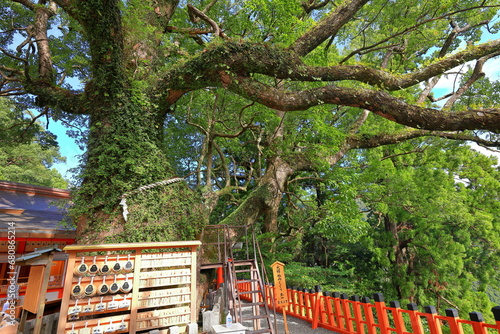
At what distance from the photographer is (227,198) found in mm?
13492

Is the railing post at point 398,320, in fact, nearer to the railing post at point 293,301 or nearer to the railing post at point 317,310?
the railing post at point 317,310

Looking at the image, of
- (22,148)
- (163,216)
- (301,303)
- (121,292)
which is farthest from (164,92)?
(22,148)

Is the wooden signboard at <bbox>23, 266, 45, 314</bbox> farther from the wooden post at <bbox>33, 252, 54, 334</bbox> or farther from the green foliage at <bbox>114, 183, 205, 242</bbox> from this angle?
the green foliage at <bbox>114, 183, 205, 242</bbox>

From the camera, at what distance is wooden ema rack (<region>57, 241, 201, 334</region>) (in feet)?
10.3

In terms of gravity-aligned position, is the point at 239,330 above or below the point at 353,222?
below

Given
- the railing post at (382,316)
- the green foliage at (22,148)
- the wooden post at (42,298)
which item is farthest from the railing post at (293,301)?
the green foliage at (22,148)

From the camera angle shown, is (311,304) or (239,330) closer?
(239,330)

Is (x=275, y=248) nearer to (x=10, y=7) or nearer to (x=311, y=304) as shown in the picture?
(x=311, y=304)

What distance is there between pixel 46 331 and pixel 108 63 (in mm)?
4912

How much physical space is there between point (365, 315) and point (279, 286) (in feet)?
6.05

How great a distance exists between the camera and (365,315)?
5.32 meters

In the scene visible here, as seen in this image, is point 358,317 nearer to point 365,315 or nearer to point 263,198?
point 365,315

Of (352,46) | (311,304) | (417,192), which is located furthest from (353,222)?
(352,46)

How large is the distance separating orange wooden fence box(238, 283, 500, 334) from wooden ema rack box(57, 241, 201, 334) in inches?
88.2
